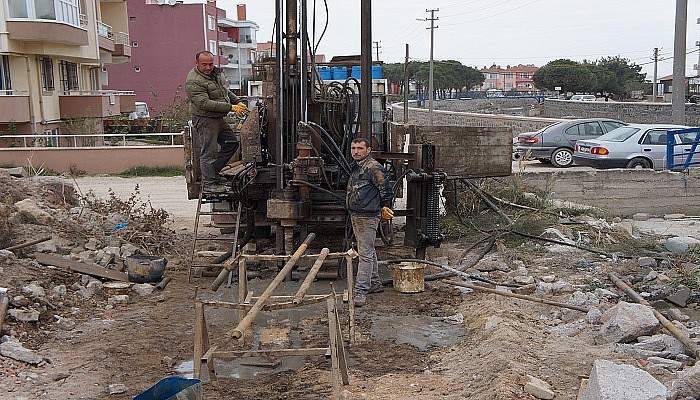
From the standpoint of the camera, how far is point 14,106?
26375 millimetres

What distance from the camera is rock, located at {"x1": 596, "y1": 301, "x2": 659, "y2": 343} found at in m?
7.45

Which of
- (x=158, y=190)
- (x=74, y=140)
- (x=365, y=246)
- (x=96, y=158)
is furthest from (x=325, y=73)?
(x=74, y=140)

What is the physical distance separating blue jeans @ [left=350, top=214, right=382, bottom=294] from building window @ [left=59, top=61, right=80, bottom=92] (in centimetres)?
2581

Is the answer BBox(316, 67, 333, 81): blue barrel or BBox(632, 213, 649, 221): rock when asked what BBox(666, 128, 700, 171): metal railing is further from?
BBox(316, 67, 333, 81): blue barrel

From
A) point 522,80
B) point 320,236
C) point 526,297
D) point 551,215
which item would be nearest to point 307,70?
point 320,236

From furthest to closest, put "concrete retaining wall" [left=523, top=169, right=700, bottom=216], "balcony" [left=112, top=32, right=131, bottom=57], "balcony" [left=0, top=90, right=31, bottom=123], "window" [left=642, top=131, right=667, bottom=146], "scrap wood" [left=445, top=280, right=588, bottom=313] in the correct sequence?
"balcony" [left=112, top=32, right=131, bottom=57] < "balcony" [left=0, top=90, right=31, bottom=123] < "window" [left=642, top=131, right=667, bottom=146] < "concrete retaining wall" [left=523, top=169, right=700, bottom=216] < "scrap wood" [left=445, top=280, right=588, bottom=313]

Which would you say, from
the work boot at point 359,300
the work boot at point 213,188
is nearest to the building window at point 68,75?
the work boot at point 213,188

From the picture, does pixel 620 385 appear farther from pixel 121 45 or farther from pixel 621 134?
pixel 121 45

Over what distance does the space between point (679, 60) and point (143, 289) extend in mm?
20755

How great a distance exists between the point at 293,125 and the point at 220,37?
7201cm

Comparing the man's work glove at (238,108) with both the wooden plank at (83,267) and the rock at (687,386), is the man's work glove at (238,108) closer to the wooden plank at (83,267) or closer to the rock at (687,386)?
the wooden plank at (83,267)

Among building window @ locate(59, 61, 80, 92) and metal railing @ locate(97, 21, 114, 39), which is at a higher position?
metal railing @ locate(97, 21, 114, 39)

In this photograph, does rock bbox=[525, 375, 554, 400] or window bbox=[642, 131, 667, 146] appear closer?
rock bbox=[525, 375, 554, 400]

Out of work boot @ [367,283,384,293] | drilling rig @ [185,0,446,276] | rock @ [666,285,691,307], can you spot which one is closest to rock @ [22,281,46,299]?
drilling rig @ [185,0,446,276]
